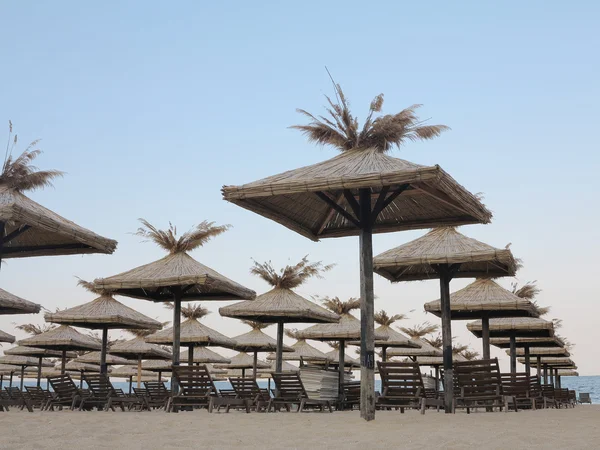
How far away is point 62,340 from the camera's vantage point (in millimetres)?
19422

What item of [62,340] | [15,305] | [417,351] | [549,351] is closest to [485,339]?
[15,305]

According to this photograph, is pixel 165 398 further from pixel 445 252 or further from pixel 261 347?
pixel 261 347

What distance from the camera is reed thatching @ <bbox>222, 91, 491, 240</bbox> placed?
7.71 m

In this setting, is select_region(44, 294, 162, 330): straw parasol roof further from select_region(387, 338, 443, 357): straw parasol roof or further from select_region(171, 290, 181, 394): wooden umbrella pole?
select_region(387, 338, 443, 357): straw parasol roof

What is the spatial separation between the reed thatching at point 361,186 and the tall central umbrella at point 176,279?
284cm

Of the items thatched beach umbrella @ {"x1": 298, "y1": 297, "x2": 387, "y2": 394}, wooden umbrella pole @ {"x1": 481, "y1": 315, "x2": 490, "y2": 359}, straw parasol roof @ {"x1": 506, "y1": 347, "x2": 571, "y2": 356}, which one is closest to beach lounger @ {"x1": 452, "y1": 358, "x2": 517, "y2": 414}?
wooden umbrella pole @ {"x1": 481, "y1": 315, "x2": 490, "y2": 359}

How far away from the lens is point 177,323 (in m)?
13.2

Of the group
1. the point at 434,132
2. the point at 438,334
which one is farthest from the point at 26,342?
the point at 438,334

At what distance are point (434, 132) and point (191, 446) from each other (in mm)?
5533

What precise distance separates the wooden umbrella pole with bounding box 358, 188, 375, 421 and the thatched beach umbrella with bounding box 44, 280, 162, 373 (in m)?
8.55

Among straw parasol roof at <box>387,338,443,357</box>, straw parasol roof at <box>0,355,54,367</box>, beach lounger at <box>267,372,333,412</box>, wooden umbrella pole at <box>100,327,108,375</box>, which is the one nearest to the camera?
beach lounger at <box>267,372,333,412</box>

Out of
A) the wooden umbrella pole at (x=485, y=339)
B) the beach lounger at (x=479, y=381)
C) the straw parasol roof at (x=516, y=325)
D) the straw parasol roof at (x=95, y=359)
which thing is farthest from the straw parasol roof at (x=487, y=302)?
the straw parasol roof at (x=95, y=359)

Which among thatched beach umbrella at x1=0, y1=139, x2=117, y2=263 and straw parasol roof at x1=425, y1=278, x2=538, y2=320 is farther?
straw parasol roof at x1=425, y1=278, x2=538, y2=320

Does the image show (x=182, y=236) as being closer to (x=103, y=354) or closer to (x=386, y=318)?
(x=103, y=354)
